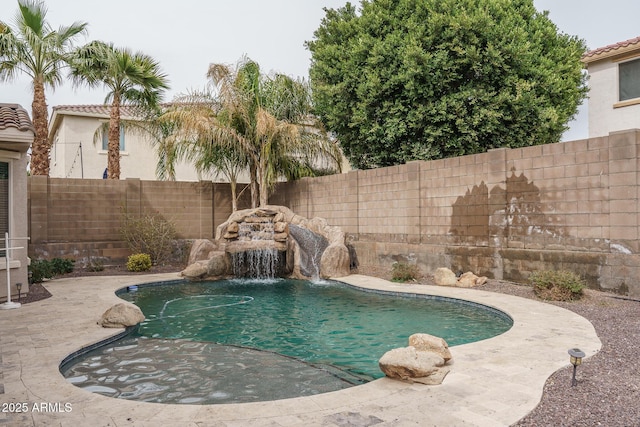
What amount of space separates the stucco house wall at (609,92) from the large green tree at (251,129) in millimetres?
8398

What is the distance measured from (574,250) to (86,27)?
1487cm

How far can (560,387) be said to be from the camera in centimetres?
400

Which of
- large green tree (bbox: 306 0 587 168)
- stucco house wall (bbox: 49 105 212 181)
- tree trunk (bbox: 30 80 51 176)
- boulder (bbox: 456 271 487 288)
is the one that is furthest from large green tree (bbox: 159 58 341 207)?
boulder (bbox: 456 271 487 288)

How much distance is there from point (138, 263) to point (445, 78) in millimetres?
10263

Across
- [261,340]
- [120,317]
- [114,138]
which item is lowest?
[261,340]

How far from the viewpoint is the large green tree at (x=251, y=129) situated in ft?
46.8

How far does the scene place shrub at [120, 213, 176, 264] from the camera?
1433 cm

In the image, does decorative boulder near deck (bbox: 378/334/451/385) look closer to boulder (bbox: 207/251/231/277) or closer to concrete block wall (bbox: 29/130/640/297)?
concrete block wall (bbox: 29/130/640/297)

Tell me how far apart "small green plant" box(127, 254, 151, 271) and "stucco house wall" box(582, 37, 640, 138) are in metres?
14.5

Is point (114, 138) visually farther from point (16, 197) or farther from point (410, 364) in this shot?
point (410, 364)

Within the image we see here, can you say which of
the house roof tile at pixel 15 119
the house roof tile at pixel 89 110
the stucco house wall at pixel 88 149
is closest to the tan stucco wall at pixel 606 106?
the stucco house wall at pixel 88 149

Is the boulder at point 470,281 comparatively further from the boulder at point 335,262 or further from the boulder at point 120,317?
the boulder at point 120,317

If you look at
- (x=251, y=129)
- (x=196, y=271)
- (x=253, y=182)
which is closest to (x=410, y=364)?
(x=196, y=271)

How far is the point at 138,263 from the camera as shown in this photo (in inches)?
524
